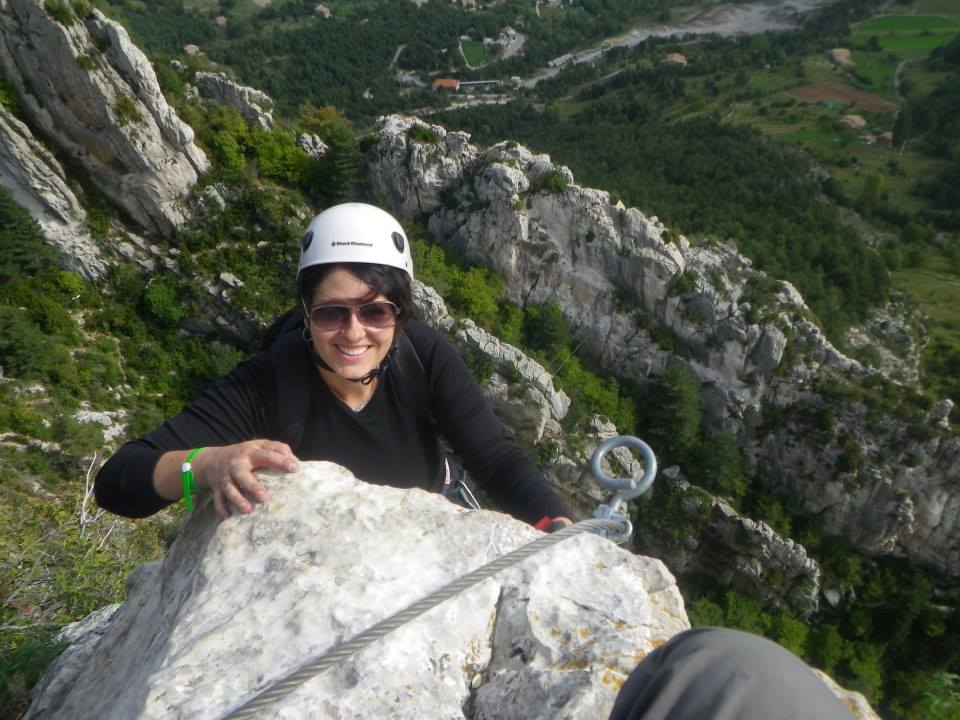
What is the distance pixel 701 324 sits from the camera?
24656mm

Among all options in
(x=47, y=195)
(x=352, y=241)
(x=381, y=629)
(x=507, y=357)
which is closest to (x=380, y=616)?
(x=381, y=629)

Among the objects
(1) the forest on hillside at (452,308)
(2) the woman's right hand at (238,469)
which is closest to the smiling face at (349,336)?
(2) the woman's right hand at (238,469)

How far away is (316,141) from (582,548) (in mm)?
25687

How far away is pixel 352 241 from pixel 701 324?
24.2m

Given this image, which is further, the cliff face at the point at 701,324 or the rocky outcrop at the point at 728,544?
the rocky outcrop at the point at 728,544

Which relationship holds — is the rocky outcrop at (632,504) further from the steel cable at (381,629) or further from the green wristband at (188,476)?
the steel cable at (381,629)

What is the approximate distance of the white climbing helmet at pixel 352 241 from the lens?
3.11 m

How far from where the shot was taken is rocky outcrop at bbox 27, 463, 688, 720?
1.71 meters

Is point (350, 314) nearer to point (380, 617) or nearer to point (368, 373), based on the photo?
point (368, 373)

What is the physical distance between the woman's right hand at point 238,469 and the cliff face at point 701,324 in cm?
2238

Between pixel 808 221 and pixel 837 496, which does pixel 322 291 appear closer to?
pixel 837 496

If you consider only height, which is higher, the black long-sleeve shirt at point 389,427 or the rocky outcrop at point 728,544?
the black long-sleeve shirt at point 389,427

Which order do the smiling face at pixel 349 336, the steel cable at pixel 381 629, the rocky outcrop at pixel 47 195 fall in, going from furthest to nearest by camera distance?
1. the rocky outcrop at pixel 47 195
2. the smiling face at pixel 349 336
3. the steel cable at pixel 381 629

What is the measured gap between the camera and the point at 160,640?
6.90 ft
